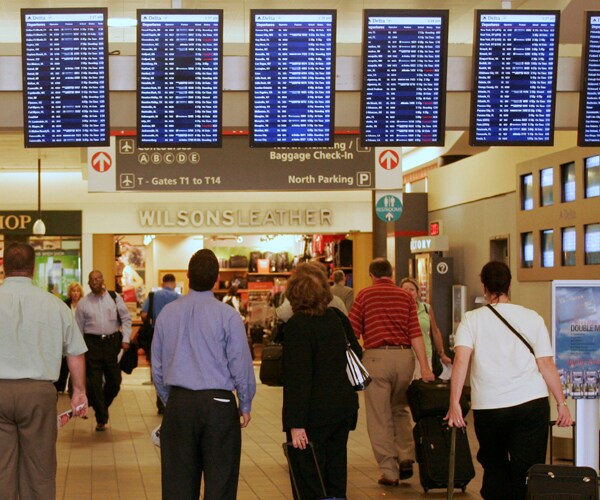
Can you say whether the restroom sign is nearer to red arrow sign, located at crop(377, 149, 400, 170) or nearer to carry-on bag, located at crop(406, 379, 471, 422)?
red arrow sign, located at crop(377, 149, 400, 170)

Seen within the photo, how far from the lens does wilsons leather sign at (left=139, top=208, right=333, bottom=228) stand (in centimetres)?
1950

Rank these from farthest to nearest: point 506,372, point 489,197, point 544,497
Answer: point 489,197 → point 506,372 → point 544,497

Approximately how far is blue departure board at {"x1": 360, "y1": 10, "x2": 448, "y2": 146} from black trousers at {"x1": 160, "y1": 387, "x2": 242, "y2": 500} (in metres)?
3.14

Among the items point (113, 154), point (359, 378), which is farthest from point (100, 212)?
point (359, 378)

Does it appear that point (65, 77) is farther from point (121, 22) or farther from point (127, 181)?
point (127, 181)

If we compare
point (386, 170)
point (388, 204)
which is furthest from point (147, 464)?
point (388, 204)

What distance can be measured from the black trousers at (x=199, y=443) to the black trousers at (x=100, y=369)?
5671 millimetres

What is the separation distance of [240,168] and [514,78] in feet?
15.5

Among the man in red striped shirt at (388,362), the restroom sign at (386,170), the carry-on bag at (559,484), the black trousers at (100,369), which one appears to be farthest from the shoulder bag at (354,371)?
the restroom sign at (386,170)

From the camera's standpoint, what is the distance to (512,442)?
6039 millimetres

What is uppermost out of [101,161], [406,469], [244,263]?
[101,161]

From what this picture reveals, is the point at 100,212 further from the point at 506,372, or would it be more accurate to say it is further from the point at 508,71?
the point at 506,372

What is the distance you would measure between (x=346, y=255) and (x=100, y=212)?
452 centimetres

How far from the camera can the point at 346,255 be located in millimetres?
20031
